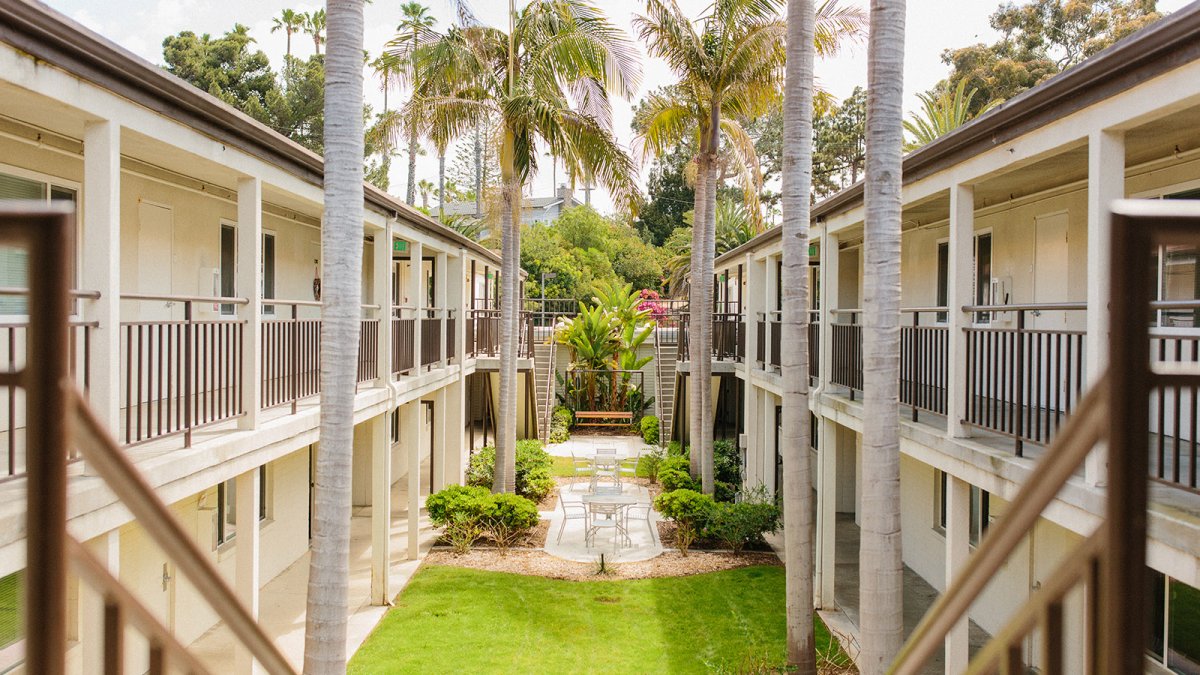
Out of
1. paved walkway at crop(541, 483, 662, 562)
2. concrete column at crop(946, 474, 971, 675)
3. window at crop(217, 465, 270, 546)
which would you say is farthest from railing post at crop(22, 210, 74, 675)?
paved walkway at crop(541, 483, 662, 562)

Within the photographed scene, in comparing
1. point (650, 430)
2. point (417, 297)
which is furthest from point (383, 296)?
point (650, 430)

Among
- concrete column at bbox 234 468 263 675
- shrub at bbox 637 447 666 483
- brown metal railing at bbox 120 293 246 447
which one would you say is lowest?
shrub at bbox 637 447 666 483

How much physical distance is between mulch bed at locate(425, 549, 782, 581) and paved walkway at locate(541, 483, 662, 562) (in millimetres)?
320

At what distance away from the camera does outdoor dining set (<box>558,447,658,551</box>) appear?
17016mm

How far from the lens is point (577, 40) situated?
1609 cm

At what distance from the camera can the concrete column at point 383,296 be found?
45.1 ft

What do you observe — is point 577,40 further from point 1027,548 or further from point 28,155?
point 1027,548

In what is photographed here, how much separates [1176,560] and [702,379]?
13338 millimetres

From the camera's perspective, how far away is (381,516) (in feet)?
44.4

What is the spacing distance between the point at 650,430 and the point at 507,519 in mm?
13018

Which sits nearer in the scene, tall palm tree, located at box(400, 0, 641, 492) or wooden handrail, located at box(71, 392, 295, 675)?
wooden handrail, located at box(71, 392, 295, 675)

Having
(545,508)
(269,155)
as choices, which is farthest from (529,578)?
A: (269,155)

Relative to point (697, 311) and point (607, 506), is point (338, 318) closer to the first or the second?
point (607, 506)

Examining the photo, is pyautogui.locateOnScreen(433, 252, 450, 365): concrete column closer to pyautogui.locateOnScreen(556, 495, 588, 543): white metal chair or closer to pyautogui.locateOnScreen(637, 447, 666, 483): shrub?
pyautogui.locateOnScreen(556, 495, 588, 543): white metal chair
